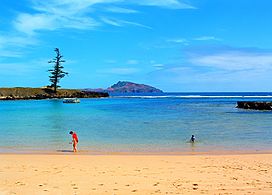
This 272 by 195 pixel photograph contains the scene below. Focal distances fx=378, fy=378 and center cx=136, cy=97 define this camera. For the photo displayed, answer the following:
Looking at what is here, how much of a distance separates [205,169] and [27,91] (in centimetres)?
11063

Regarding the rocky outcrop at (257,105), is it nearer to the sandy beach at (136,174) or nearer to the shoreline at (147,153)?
the shoreline at (147,153)

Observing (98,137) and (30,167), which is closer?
(30,167)

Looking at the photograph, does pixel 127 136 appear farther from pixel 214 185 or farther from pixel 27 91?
pixel 27 91

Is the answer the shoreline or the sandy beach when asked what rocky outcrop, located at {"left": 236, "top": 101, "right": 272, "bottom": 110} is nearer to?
the shoreline

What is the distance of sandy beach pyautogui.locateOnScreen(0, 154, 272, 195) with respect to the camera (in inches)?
398

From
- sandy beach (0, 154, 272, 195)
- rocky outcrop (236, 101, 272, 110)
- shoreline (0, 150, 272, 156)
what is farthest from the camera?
rocky outcrop (236, 101, 272, 110)

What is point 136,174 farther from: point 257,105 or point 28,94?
point 28,94

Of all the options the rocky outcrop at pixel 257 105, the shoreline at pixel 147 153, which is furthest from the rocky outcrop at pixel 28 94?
the shoreline at pixel 147 153

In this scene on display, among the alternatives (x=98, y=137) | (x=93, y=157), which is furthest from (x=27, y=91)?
(x=93, y=157)

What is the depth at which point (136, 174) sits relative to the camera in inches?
481

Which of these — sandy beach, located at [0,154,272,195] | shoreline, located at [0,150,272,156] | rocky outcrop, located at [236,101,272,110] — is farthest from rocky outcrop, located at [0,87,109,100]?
sandy beach, located at [0,154,272,195]

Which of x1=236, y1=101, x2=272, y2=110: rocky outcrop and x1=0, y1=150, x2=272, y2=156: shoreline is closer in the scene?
x1=0, y1=150, x2=272, y2=156: shoreline

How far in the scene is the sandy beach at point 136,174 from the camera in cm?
1012

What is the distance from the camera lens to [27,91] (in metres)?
118
